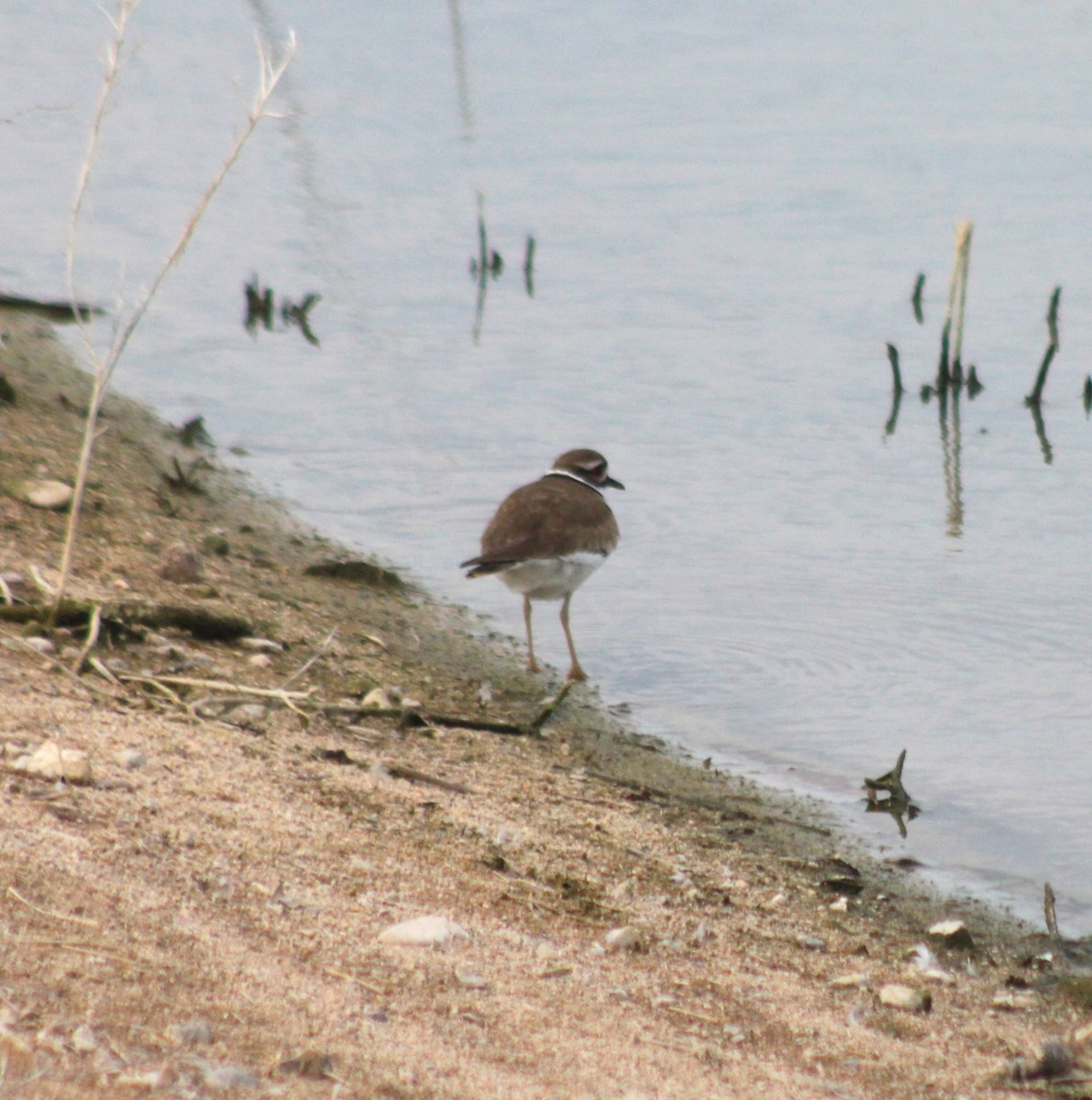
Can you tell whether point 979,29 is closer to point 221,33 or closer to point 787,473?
point 221,33

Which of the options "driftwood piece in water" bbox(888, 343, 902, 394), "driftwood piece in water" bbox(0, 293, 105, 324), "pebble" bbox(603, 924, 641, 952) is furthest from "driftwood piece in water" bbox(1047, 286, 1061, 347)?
"pebble" bbox(603, 924, 641, 952)

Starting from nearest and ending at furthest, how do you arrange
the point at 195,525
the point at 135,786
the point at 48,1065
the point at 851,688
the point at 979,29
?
the point at 48,1065 < the point at 135,786 < the point at 851,688 < the point at 195,525 < the point at 979,29

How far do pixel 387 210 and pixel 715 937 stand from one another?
13107 millimetres

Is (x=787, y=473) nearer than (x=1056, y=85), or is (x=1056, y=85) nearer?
(x=787, y=473)

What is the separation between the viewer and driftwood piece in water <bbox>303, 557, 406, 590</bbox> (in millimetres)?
→ 8438

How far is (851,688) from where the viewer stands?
7906mm

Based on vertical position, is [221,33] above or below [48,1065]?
above

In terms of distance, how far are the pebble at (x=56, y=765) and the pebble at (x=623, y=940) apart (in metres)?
1.40

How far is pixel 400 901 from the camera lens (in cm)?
416

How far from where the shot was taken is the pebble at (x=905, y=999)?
4285 millimetres

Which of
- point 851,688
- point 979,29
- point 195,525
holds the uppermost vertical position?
point 979,29

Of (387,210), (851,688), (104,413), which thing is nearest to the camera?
(851,688)

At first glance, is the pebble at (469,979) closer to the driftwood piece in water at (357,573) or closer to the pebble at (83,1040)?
the pebble at (83,1040)

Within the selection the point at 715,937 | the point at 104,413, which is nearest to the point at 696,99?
the point at 104,413
